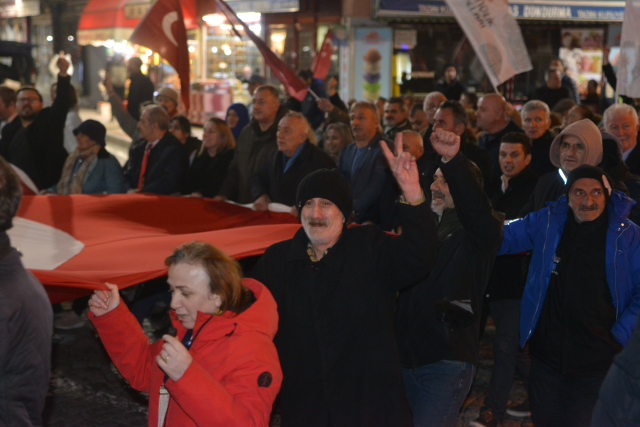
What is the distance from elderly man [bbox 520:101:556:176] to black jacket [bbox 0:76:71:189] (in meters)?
5.12

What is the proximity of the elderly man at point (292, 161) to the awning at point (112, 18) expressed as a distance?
2124 centimetres

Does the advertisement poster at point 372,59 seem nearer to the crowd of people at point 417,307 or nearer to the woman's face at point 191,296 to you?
the crowd of people at point 417,307

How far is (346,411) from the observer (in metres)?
3.19

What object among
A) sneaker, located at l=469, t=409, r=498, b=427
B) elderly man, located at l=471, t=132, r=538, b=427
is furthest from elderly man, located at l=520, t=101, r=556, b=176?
sneaker, located at l=469, t=409, r=498, b=427

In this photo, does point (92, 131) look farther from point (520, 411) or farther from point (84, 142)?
point (520, 411)

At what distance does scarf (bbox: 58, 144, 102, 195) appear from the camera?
7.27 m

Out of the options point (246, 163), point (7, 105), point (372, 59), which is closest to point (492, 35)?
point (246, 163)

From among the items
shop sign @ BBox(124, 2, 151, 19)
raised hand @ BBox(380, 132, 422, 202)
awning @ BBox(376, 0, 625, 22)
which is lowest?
raised hand @ BBox(380, 132, 422, 202)

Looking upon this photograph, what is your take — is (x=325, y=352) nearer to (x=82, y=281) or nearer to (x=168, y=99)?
(x=82, y=281)

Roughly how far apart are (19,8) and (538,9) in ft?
106

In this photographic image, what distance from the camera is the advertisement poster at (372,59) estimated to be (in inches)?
781

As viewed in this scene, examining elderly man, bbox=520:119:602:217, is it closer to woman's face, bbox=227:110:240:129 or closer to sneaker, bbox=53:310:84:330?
sneaker, bbox=53:310:84:330

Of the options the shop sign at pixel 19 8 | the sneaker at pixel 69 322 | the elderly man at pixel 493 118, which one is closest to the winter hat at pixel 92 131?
the sneaker at pixel 69 322

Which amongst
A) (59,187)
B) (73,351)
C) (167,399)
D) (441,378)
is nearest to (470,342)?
(441,378)
